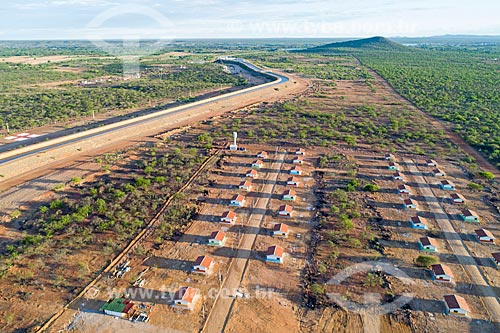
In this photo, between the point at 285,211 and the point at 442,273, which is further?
the point at 285,211

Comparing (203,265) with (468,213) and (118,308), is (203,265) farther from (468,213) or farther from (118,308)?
(468,213)

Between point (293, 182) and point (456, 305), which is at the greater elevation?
point (293, 182)

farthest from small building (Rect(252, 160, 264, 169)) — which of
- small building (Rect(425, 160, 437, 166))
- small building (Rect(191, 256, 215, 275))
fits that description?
small building (Rect(425, 160, 437, 166))

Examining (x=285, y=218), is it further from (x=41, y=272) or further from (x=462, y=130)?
(x=462, y=130)

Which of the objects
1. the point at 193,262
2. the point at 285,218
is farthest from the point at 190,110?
the point at 193,262

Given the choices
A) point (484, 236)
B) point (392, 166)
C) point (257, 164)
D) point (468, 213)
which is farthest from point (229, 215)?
point (392, 166)

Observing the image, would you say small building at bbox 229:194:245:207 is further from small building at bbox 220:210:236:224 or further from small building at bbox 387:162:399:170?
small building at bbox 387:162:399:170
